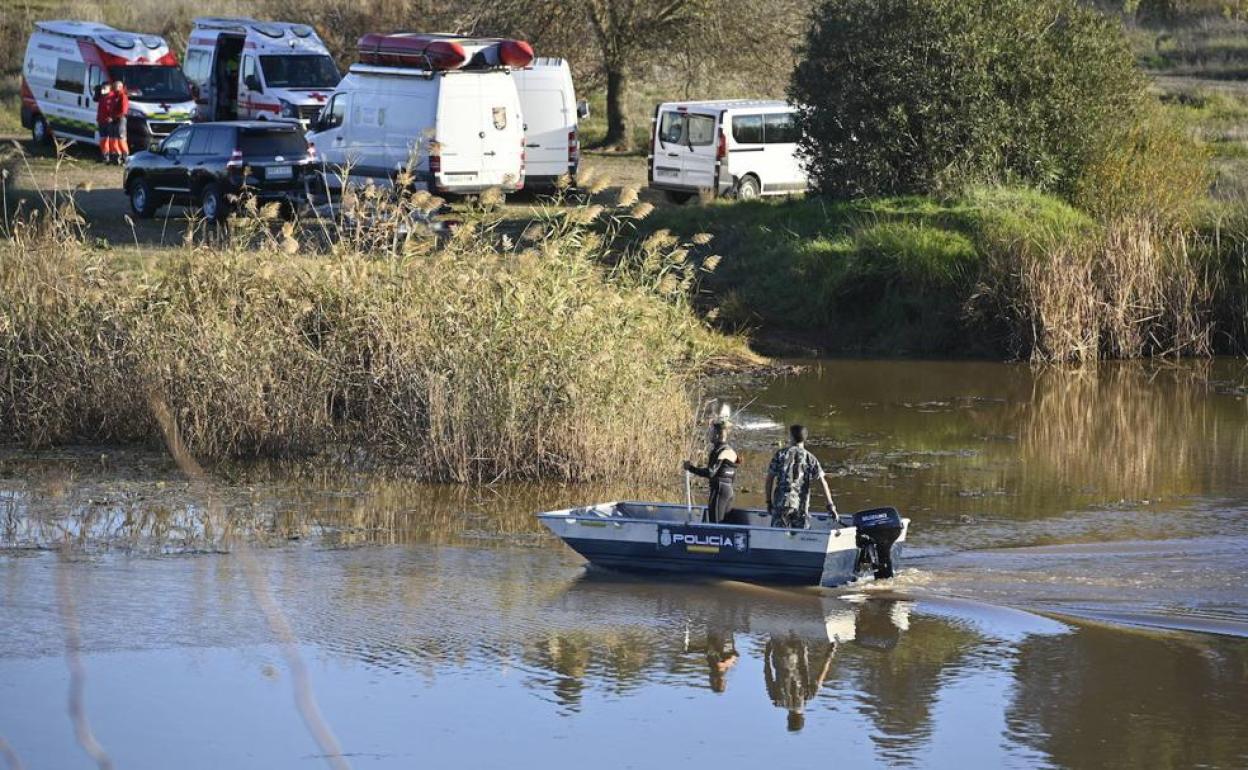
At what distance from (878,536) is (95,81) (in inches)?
1090

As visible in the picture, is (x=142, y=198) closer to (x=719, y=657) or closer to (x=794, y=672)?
(x=719, y=657)

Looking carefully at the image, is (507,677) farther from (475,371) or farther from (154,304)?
(154,304)

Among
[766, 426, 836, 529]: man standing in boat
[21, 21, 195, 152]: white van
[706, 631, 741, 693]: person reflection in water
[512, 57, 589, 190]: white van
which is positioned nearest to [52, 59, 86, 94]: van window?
[21, 21, 195, 152]: white van

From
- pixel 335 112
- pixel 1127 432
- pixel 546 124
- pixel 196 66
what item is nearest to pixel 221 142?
pixel 335 112

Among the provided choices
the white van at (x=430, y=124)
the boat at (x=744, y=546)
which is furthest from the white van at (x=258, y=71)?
the boat at (x=744, y=546)

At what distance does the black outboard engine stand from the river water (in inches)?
8.7

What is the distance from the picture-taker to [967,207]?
25.1 meters

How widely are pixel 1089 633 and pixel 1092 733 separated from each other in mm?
1898

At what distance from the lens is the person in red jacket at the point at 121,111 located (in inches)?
1368

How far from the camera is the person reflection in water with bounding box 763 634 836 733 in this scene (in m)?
10.1

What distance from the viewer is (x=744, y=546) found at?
12.1 metres

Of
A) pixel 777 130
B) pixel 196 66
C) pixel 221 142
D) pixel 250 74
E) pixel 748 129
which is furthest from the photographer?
pixel 196 66

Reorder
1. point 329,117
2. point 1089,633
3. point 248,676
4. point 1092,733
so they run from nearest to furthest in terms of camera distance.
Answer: point 1092,733, point 248,676, point 1089,633, point 329,117

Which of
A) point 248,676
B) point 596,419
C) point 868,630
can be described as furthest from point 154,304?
point 868,630
